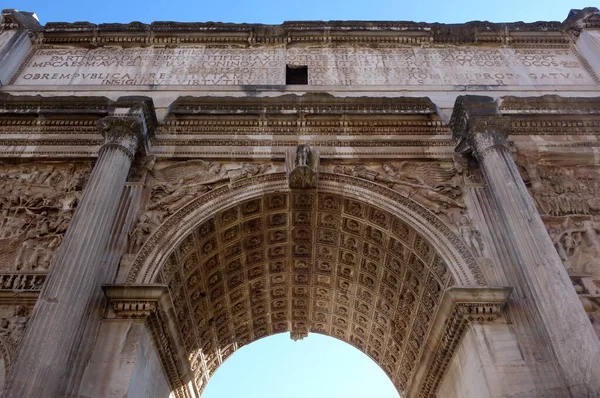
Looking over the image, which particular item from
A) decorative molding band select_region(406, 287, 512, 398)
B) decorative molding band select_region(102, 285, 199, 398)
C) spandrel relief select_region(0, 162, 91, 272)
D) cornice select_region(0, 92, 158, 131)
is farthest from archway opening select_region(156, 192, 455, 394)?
cornice select_region(0, 92, 158, 131)

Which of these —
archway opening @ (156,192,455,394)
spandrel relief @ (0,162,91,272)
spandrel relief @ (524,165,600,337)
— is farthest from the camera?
archway opening @ (156,192,455,394)

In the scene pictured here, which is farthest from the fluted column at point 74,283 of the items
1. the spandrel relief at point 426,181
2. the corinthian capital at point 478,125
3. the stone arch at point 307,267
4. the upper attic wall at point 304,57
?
the corinthian capital at point 478,125

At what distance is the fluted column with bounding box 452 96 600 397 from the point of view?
256 inches

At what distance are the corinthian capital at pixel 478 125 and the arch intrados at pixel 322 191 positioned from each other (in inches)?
65.5

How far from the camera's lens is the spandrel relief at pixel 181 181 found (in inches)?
370

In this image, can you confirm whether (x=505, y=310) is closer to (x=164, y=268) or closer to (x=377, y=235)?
(x=377, y=235)

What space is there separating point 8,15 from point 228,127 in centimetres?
774

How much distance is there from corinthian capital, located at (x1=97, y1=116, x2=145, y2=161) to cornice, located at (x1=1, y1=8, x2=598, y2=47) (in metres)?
4.85

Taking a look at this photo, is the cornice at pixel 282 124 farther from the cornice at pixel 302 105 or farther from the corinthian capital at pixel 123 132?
the corinthian capital at pixel 123 132

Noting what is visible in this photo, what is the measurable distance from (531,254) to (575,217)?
2.48 m

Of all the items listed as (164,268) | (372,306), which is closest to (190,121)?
(164,268)

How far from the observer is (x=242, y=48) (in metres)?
13.8

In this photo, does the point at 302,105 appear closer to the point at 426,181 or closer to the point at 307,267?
the point at 426,181

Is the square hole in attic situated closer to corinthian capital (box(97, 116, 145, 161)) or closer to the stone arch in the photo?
the stone arch
